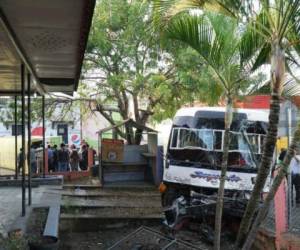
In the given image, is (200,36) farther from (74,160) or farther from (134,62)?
(74,160)

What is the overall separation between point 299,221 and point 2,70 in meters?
6.09

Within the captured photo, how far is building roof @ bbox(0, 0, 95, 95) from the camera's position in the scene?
16.5ft

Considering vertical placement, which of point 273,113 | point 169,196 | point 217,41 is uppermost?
point 217,41

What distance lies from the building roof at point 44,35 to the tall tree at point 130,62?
800cm

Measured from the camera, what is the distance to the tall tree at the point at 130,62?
1786cm

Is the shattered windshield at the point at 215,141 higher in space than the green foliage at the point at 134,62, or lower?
lower

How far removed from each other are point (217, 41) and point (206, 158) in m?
6.93

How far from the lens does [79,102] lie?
21.9m

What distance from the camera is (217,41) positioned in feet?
21.6

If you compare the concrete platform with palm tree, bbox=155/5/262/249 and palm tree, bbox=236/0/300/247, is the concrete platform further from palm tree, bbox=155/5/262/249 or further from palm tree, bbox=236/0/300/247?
palm tree, bbox=236/0/300/247

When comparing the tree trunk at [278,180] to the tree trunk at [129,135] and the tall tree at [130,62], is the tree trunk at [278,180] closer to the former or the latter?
the tall tree at [130,62]

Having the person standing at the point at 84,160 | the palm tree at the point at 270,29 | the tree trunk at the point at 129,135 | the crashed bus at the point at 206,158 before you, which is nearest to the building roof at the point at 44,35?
the palm tree at the point at 270,29

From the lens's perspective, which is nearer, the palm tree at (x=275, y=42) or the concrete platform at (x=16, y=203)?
the palm tree at (x=275, y=42)

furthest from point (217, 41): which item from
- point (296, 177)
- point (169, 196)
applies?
point (169, 196)
